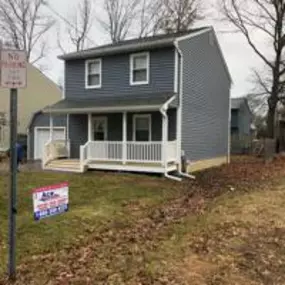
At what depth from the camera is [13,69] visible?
5.34 m

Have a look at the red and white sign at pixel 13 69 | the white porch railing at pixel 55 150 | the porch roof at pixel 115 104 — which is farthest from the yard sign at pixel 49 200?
the white porch railing at pixel 55 150

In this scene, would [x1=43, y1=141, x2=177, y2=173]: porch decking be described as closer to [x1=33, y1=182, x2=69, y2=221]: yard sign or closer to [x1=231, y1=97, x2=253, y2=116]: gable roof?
[x1=33, y1=182, x2=69, y2=221]: yard sign

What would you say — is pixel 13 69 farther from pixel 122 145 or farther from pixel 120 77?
pixel 120 77

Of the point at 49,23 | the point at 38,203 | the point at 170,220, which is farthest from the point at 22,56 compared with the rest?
the point at 49,23

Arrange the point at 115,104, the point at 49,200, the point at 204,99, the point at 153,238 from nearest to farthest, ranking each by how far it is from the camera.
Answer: the point at 49,200 < the point at 153,238 < the point at 115,104 < the point at 204,99

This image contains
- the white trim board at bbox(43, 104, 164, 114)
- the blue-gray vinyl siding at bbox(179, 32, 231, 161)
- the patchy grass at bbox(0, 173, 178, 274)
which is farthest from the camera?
the blue-gray vinyl siding at bbox(179, 32, 231, 161)

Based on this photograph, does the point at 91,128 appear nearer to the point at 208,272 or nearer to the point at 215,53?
the point at 215,53

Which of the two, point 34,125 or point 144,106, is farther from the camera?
point 34,125

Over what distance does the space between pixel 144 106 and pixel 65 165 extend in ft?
15.5

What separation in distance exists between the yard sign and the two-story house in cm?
1075

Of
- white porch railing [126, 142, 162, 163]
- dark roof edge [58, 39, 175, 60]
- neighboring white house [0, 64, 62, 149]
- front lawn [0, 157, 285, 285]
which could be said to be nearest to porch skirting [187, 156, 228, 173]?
white porch railing [126, 142, 162, 163]

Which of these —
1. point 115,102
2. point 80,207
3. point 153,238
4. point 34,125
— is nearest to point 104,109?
point 115,102

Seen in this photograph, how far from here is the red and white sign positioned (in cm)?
527

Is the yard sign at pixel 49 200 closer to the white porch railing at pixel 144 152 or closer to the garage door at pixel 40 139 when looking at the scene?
the white porch railing at pixel 144 152
